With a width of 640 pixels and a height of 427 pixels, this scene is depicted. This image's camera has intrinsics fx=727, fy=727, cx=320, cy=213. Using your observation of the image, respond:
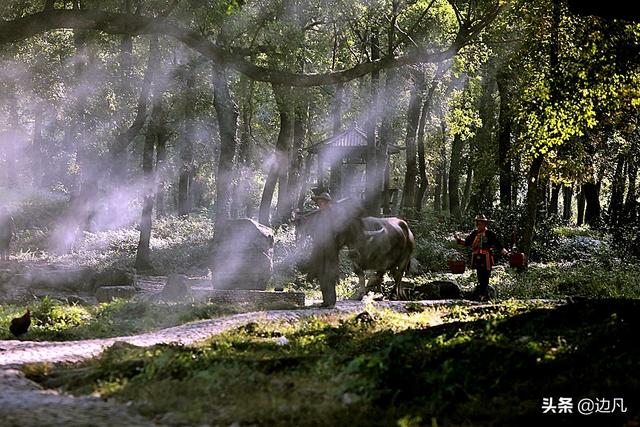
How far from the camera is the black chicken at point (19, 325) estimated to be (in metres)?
13.1

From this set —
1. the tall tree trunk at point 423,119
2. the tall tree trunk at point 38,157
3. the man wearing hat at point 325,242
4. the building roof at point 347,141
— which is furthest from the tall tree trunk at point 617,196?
the tall tree trunk at point 38,157

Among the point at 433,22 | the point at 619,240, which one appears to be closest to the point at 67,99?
the point at 433,22

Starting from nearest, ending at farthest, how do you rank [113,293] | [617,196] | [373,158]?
[113,293] < [373,158] < [617,196]

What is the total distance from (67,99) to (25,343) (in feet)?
74.5

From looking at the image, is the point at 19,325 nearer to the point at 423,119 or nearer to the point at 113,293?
the point at 113,293

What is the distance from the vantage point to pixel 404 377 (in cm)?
677

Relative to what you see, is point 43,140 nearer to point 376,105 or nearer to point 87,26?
point 376,105

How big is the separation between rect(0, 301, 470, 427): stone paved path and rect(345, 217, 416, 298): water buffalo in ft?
8.00

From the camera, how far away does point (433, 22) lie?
109ft

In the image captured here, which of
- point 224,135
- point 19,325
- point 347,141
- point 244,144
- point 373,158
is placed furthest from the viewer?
point 244,144

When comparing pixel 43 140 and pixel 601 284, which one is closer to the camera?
pixel 601 284

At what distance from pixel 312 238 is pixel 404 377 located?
10.5m

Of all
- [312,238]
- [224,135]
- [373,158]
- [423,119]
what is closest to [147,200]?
[224,135]

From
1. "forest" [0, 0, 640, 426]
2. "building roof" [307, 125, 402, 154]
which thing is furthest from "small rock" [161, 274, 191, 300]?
"building roof" [307, 125, 402, 154]
